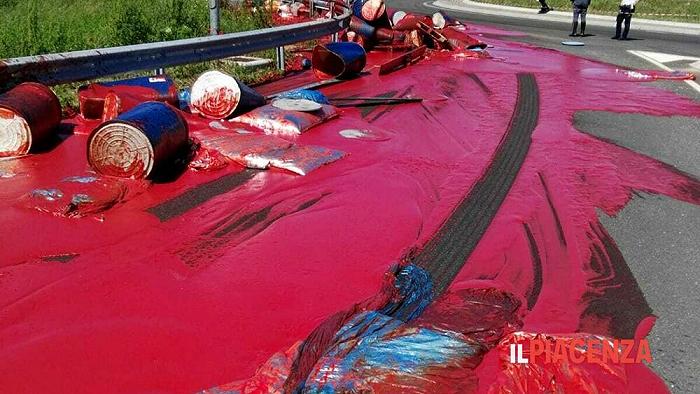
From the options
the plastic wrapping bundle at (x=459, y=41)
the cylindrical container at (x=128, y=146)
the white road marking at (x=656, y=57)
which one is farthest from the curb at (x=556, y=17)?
the cylindrical container at (x=128, y=146)

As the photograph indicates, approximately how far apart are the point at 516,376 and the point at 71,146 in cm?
543

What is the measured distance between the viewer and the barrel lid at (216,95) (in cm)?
762

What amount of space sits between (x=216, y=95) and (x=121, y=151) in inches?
81.6

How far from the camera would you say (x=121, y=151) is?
5770mm

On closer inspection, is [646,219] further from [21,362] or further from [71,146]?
[71,146]

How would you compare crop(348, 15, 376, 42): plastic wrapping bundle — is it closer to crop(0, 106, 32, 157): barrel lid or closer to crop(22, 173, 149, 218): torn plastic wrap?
crop(0, 106, 32, 157): barrel lid

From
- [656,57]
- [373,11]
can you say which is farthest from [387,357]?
[656,57]

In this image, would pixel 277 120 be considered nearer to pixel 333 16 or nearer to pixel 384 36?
pixel 333 16

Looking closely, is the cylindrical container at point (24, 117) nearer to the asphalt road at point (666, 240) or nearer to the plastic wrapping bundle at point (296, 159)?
the plastic wrapping bundle at point (296, 159)

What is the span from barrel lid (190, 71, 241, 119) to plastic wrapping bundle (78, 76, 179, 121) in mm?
295

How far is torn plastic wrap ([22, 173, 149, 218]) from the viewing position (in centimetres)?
521

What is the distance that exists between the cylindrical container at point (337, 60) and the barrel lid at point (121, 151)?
589 cm

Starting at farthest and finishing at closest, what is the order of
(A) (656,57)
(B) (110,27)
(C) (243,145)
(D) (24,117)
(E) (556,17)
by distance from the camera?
(E) (556,17) → (A) (656,57) → (B) (110,27) → (C) (243,145) → (D) (24,117)

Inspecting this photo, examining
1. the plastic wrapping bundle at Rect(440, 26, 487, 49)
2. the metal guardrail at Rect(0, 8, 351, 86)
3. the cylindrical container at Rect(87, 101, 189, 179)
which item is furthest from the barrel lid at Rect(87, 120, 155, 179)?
the plastic wrapping bundle at Rect(440, 26, 487, 49)
